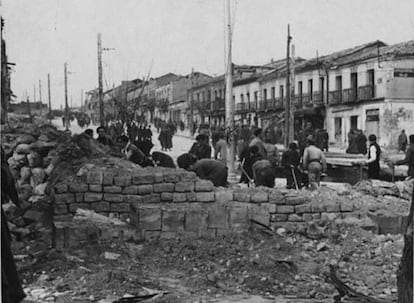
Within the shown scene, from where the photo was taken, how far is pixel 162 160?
750 cm

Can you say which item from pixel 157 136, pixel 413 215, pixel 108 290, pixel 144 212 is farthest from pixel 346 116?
pixel 413 215

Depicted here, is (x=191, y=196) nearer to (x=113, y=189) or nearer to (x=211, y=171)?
(x=113, y=189)

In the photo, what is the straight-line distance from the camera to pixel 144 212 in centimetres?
571

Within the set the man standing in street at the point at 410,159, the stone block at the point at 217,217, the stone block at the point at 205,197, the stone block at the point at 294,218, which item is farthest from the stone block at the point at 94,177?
the man standing in street at the point at 410,159

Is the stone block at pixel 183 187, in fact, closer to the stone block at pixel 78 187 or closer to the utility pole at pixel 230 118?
the stone block at pixel 78 187

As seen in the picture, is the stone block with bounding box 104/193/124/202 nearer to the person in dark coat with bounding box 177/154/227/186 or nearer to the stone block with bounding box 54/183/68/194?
the stone block with bounding box 54/183/68/194

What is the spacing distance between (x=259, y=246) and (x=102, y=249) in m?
1.56

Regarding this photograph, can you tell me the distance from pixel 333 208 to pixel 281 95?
6970mm

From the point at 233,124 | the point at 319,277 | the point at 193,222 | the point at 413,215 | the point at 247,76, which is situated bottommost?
the point at 319,277

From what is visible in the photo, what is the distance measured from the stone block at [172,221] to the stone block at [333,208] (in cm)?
164

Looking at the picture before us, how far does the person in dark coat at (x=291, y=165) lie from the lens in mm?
8578

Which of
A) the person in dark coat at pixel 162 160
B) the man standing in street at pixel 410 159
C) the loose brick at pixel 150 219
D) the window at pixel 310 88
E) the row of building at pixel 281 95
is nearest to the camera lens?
the loose brick at pixel 150 219

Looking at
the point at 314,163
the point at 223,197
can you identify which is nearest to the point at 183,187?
the point at 223,197

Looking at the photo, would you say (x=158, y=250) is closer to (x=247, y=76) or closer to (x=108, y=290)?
(x=108, y=290)
